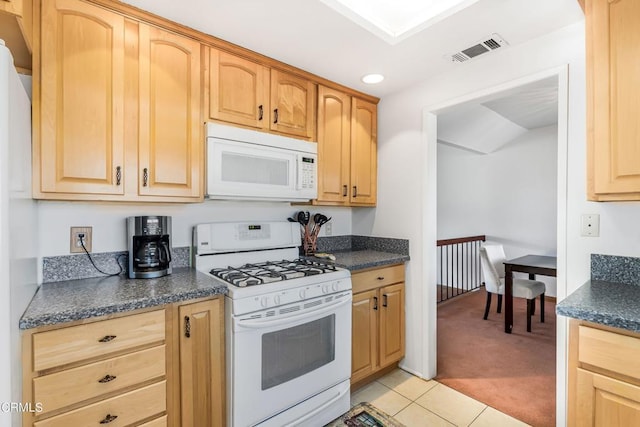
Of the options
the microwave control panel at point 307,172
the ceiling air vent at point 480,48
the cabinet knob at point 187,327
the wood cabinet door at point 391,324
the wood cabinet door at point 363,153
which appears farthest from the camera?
the wood cabinet door at point 363,153

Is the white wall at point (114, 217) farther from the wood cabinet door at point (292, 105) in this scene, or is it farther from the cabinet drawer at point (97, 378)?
the cabinet drawer at point (97, 378)

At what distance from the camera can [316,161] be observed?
2.36 m

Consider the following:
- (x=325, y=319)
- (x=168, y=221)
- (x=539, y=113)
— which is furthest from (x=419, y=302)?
(x=539, y=113)

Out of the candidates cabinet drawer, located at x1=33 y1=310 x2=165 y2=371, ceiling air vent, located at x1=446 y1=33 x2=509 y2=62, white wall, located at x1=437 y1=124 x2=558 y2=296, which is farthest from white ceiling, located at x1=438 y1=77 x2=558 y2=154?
cabinet drawer, located at x1=33 y1=310 x2=165 y2=371

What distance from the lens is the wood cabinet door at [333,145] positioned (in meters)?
2.42

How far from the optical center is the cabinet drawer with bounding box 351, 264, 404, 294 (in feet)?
7.22

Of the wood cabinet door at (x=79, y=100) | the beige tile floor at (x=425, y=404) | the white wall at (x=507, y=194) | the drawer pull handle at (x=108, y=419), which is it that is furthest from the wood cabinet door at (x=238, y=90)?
the white wall at (x=507, y=194)

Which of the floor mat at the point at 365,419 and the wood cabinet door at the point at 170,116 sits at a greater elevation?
the wood cabinet door at the point at 170,116

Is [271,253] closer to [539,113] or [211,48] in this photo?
[211,48]

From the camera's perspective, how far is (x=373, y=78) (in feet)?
7.78

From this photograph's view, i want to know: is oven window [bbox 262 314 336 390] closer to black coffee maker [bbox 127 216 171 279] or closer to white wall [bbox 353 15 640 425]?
black coffee maker [bbox 127 216 171 279]

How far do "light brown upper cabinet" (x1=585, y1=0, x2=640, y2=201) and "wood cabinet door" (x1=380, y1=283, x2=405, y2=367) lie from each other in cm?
141

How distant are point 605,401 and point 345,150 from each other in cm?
206

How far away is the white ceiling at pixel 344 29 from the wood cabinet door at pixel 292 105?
12 centimetres
